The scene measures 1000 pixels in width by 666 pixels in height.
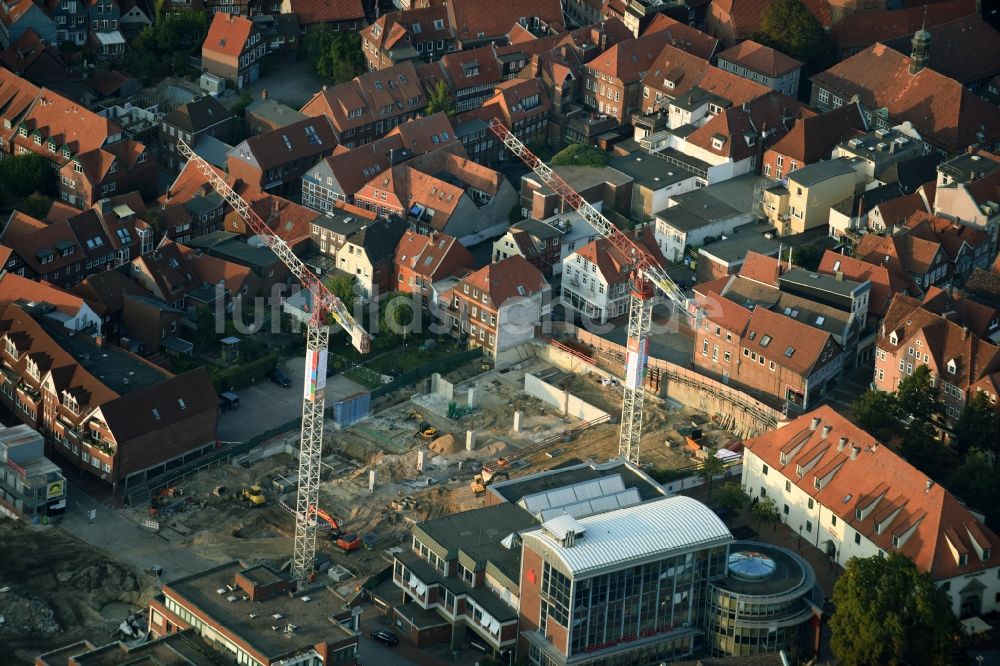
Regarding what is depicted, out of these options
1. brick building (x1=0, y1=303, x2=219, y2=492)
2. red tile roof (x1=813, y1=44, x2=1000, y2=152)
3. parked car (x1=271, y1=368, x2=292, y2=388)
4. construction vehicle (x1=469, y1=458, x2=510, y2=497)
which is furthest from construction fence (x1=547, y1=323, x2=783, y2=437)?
red tile roof (x1=813, y1=44, x2=1000, y2=152)

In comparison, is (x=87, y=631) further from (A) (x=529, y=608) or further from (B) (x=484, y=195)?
(B) (x=484, y=195)

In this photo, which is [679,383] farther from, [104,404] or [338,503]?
[104,404]

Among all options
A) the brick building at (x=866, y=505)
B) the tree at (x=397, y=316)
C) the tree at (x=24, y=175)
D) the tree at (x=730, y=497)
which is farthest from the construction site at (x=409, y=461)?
the tree at (x=24, y=175)

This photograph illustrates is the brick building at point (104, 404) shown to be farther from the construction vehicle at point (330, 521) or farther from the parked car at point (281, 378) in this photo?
the construction vehicle at point (330, 521)

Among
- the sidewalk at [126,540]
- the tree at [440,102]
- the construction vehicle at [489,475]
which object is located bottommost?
the sidewalk at [126,540]

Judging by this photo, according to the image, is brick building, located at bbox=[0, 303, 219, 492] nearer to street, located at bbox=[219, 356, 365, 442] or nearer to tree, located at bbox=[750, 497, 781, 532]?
street, located at bbox=[219, 356, 365, 442]

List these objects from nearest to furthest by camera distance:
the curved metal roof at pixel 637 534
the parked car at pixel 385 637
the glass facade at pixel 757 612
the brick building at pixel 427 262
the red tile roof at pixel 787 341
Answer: the curved metal roof at pixel 637 534
the glass facade at pixel 757 612
the parked car at pixel 385 637
the red tile roof at pixel 787 341
the brick building at pixel 427 262

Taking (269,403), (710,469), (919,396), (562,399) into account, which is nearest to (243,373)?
(269,403)
